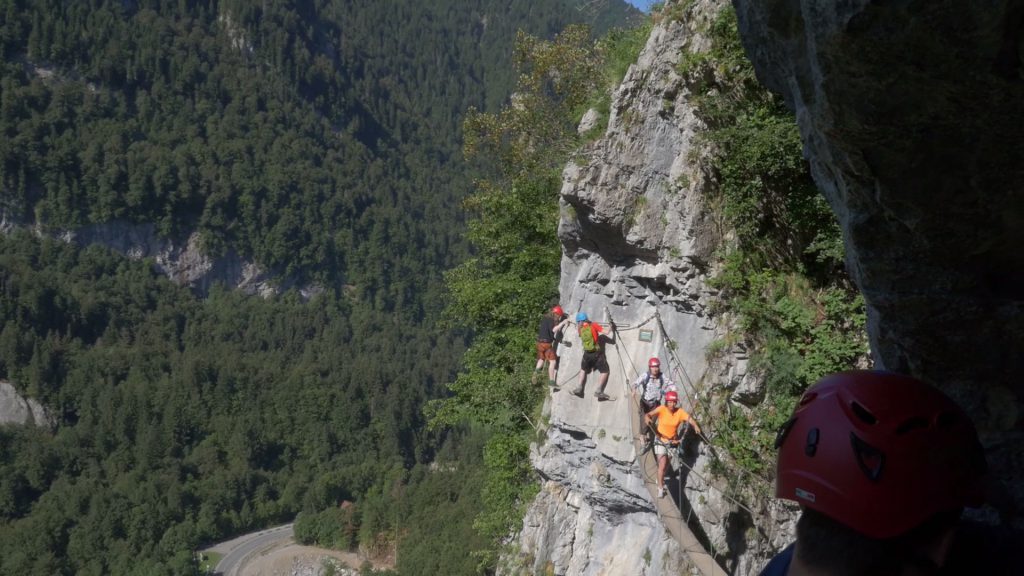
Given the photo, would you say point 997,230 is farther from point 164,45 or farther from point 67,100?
point 164,45

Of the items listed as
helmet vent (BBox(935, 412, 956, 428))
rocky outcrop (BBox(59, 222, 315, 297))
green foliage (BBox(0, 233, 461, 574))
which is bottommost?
green foliage (BBox(0, 233, 461, 574))

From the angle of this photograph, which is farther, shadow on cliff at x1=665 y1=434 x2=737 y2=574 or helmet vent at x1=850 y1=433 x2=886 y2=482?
shadow on cliff at x1=665 y1=434 x2=737 y2=574

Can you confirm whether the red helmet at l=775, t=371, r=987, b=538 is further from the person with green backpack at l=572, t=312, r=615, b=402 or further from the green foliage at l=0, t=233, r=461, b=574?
the green foliage at l=0, t=233, r=461, b=574

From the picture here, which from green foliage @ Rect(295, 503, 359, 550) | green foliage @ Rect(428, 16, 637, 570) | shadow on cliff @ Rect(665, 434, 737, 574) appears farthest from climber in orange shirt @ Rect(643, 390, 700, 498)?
green foliage @ Rect(295, 503, 359, 550)

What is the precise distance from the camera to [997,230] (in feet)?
8.78

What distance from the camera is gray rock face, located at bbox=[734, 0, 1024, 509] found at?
7.67 feet

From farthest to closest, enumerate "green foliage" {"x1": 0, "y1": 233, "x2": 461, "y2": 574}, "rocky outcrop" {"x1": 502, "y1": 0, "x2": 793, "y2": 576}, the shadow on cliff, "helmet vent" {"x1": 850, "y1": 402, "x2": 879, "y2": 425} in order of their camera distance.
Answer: "green foliage" {"x1": 0, "y1": 233, "x2": 461, "y2": 574} < "rocky outcrop" {"x1": 502, "y1": 0, "x2": 793, "y2": 576} < the shadow on cliff < "helmet vent" {"x1": 850, "y1": 402, "x2": 879, "y2": 425}

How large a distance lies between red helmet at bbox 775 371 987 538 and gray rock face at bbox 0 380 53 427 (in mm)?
119577

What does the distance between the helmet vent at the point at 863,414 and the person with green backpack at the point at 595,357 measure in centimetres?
993

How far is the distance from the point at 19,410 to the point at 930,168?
399 ft

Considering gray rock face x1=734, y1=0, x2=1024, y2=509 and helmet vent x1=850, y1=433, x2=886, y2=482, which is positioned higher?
gray rock face x1=734, y1=0, x2=1024, y2=509

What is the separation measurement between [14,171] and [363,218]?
66.5 m

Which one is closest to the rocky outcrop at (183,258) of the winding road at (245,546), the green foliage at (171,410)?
A: the green foliage at (171,410)

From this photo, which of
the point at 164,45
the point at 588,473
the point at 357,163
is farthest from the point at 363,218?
the point at 588,473
